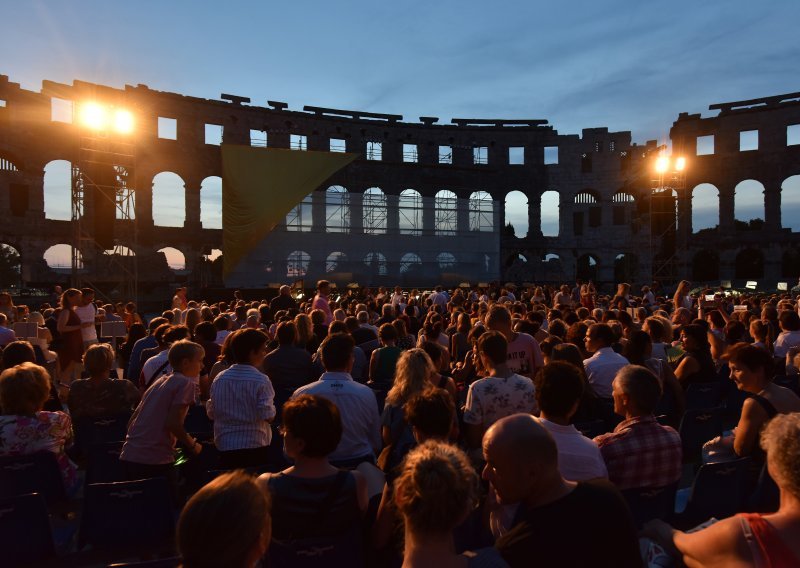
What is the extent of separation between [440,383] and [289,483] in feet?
7.13

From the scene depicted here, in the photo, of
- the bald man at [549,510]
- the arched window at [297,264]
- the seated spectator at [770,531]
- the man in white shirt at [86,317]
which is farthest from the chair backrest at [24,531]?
the arched window at [297,264]

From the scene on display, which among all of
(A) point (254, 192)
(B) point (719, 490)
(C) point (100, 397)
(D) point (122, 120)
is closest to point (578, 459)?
(B) point (719, 490)

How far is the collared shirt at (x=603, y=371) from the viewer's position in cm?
524

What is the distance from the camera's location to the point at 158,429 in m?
3.97

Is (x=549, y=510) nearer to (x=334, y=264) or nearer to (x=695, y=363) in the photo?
(x=695, y=363)

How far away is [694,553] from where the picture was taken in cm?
204

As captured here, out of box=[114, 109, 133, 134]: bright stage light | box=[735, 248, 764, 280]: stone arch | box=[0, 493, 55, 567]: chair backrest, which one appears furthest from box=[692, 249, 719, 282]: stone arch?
box=[0, 493, 55, 567]: chair backrest

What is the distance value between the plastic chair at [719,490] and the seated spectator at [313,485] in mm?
2218

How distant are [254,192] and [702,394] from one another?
93.1 feet

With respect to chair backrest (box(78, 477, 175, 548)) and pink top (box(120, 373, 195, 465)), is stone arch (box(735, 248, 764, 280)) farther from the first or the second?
chair backrest (box(78, 477, 175, 548))

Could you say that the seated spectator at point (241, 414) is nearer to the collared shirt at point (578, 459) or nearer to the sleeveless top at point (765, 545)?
the collared shirt at point (578, 459)

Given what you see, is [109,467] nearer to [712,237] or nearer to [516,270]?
[516,270]

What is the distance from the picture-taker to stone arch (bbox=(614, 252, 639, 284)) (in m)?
40.1

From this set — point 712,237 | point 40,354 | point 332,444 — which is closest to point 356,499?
point 332,444
